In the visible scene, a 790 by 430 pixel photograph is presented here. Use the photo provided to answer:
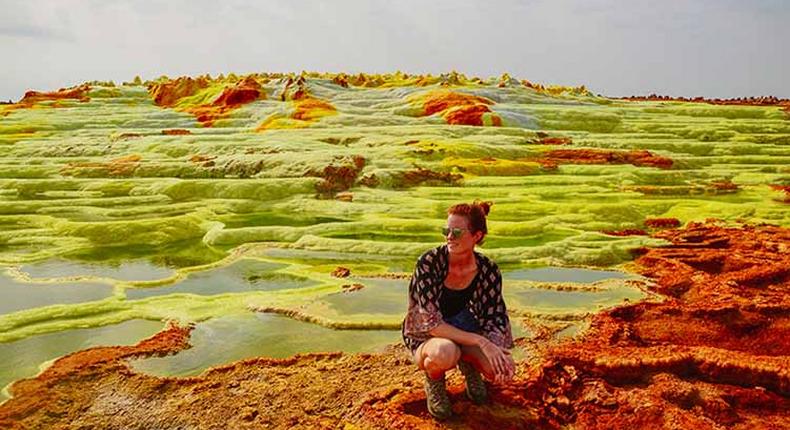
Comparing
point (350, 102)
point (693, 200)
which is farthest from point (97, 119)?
point (693, 200)

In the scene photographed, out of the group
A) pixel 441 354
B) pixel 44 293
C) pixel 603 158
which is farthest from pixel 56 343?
pixel 603 158

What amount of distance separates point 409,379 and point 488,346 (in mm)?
2673

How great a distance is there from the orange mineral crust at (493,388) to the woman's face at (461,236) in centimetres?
213

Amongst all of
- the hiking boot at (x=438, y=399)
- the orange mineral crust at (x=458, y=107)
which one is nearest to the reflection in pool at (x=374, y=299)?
the hiking boot at (x=438, y=399)

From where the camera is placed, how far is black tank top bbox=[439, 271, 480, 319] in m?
8.06

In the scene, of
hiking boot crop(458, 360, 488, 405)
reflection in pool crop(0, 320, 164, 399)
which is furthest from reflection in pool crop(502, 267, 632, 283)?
reflection in pool crop(0, 320, 164, 399)

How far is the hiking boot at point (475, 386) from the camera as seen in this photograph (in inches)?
333

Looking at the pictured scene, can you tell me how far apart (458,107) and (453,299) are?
48790 millimetres

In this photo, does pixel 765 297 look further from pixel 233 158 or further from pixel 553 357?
pixel 233 158

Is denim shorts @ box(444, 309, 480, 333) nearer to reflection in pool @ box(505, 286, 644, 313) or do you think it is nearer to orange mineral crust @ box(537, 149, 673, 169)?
reflection in pool @ box(505, 286, 644, 313)

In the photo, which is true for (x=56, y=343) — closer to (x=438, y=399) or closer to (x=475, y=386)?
A: (x=438, y=399)

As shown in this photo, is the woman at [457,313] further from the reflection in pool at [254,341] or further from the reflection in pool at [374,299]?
the reflection in pool at [374,299]

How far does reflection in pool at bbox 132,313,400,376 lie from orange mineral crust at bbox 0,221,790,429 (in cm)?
40

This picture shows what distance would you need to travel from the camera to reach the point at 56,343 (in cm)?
1236
